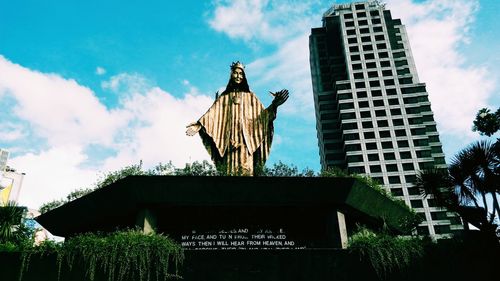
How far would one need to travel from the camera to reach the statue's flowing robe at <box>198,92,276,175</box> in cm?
1498

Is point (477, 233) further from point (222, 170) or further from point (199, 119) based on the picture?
point (199, 119)

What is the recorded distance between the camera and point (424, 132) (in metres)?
74.5

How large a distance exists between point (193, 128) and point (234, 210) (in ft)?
13.8

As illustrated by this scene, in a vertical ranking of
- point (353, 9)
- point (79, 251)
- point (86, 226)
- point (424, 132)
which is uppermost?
point (353, 9)

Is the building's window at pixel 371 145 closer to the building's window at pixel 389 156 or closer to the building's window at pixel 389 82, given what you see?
the building's window at pixel 389 156

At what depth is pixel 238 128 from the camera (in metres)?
15.4

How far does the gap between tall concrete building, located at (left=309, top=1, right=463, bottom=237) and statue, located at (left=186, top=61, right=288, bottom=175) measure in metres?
52.8

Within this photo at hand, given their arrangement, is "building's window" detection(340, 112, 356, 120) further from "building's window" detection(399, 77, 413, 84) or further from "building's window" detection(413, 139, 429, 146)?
"building's window" detection(399, 77, 413, 84)

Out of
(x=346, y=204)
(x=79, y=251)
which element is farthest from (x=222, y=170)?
(x=79, y=251)

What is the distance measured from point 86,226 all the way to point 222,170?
4.83m

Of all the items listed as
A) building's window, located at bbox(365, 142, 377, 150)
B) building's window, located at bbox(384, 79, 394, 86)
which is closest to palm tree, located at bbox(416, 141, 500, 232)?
building's window, located at bbox(365, 142, 377, 150)

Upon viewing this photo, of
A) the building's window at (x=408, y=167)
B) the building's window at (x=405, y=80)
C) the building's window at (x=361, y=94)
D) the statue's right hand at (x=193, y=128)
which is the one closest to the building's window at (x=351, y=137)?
the building's window at (x=361, y=94)

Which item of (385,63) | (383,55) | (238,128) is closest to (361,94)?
(385,63)

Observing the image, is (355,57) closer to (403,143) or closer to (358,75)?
(358,75)
